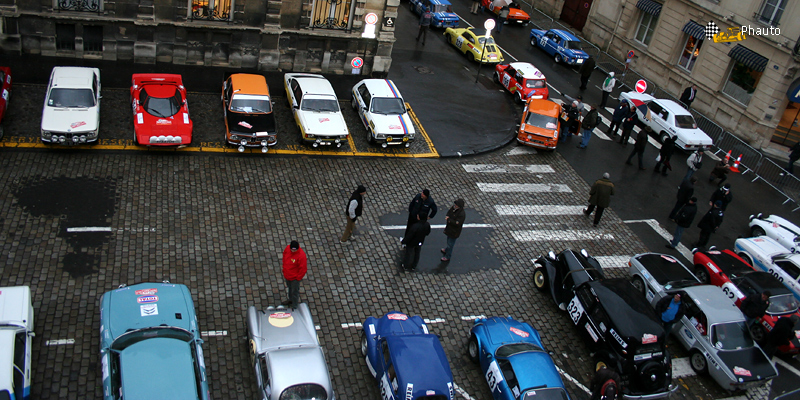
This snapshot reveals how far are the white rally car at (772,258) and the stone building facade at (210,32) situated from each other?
15.1 m

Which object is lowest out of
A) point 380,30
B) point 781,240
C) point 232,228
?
point 232,228

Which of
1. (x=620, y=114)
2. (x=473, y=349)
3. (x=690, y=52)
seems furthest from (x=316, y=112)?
(x=690, y=52)

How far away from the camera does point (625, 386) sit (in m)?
12.9

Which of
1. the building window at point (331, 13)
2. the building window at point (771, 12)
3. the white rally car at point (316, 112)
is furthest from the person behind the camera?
the building window at point (771, 12)

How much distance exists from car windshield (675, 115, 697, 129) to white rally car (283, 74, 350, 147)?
45.6ft

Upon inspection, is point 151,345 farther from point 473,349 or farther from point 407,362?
point 473,349

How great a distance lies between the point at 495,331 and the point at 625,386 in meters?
3.03

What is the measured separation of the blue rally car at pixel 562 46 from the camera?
31125 millimetres

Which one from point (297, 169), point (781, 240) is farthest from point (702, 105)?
point (297, 169)

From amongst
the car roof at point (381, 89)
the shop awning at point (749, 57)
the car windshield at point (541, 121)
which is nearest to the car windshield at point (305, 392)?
the car roof at point (381, 89)

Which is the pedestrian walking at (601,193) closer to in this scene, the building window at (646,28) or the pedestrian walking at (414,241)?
the pedestrian walking at (414,241)

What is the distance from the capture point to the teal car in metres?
9.60

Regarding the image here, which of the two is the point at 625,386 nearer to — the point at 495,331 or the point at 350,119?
the point at 495,331

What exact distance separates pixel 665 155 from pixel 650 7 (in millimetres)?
13330
